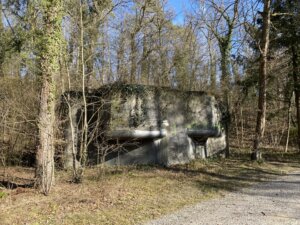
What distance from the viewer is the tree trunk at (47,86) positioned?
318 inches

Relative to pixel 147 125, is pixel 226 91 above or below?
above

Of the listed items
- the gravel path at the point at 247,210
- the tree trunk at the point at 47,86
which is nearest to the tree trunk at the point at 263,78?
the gravel path at the point at 247,210

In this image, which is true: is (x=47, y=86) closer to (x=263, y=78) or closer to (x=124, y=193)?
(x=124, y=193)

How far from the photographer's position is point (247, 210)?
6.75m

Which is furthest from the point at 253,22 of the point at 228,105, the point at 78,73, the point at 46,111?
the point at 46,111

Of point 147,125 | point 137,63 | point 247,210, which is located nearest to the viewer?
point 247,210

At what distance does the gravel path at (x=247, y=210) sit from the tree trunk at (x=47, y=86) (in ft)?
11.3

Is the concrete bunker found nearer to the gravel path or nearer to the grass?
the grass

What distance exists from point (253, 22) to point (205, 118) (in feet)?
16.5

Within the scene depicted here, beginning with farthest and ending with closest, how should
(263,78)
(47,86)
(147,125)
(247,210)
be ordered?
(263,78)
(147,125)
(47,86)
(247,210)

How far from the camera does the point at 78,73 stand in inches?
384

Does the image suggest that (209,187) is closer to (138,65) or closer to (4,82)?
(4,82)

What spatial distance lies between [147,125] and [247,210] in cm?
679

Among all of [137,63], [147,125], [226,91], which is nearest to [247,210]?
[147,125]
